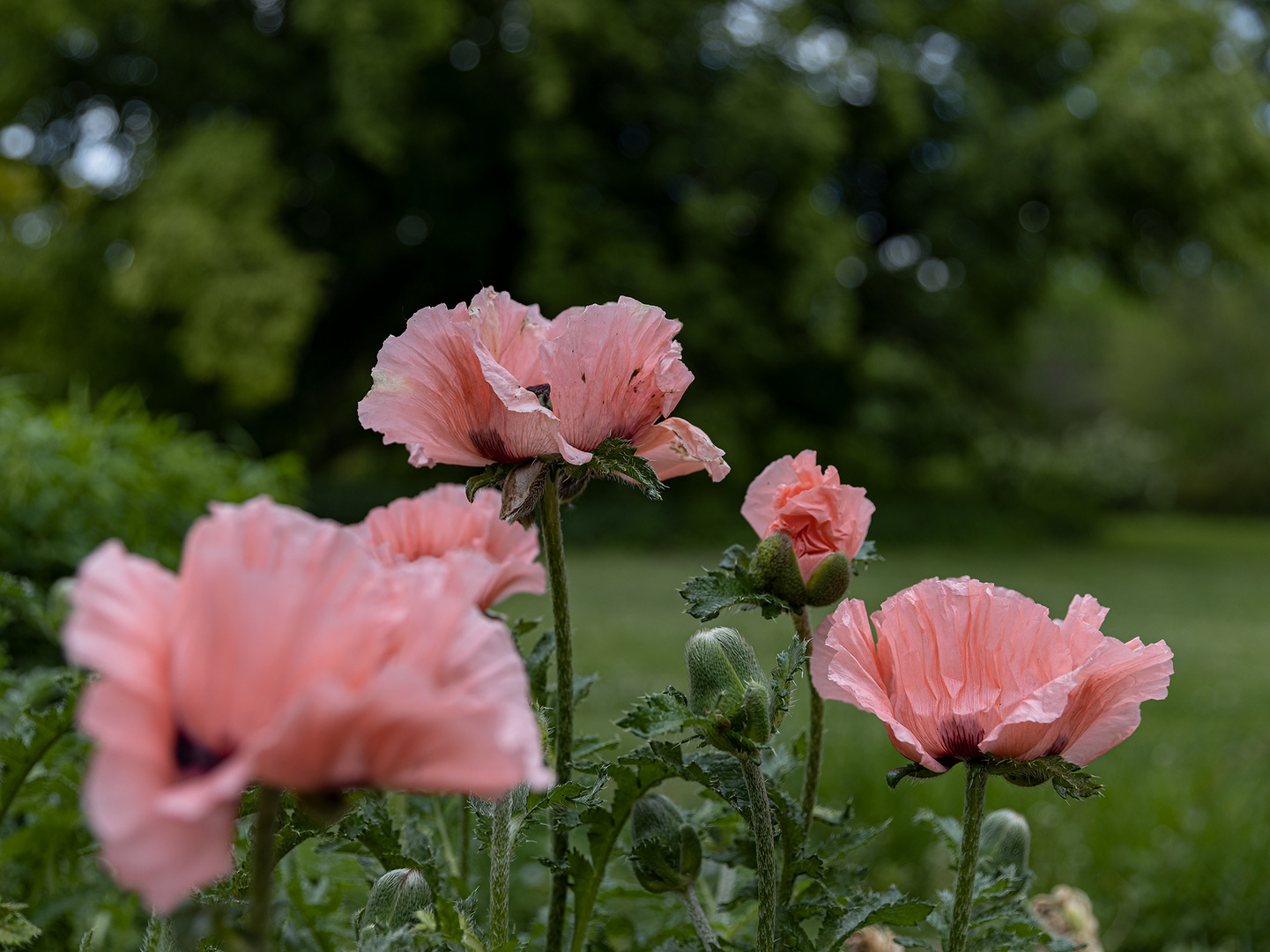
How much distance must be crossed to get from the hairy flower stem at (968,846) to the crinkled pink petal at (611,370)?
0.31 metres

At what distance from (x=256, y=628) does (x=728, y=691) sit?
1.14 ft

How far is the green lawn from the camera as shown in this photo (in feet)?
7.30

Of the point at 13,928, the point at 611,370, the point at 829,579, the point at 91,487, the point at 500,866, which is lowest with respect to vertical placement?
the point at 13,928

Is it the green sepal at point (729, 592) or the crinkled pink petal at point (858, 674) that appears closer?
the crinkled pink petal at point (858, 674)

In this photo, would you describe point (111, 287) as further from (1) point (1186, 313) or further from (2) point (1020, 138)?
(1) point (1186, 313)

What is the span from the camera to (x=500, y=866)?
28.5 inches

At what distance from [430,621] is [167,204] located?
38.6ft

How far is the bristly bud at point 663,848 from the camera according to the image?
830 millimetres

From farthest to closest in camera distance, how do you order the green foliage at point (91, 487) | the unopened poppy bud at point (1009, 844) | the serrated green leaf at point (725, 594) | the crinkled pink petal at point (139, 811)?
the green foliage at point (91, 487) < the unopened poppy bud at point (1009, 844) < the serrated green leaf at point (725, 594) < the crinkled pink petal at point (139, 811)

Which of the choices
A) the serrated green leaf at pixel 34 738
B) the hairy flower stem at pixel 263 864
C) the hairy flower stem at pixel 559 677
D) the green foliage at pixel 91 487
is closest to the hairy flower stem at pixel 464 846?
the hairy flower stem at pixel 559 677

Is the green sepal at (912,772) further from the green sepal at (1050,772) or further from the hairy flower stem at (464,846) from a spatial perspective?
the hairy flower stem at (464,846)

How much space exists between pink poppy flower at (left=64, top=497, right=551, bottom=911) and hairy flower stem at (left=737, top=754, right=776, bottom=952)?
30 cm

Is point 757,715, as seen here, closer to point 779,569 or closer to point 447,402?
point 779,569

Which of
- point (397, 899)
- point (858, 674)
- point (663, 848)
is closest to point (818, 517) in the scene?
point (858, 674)
